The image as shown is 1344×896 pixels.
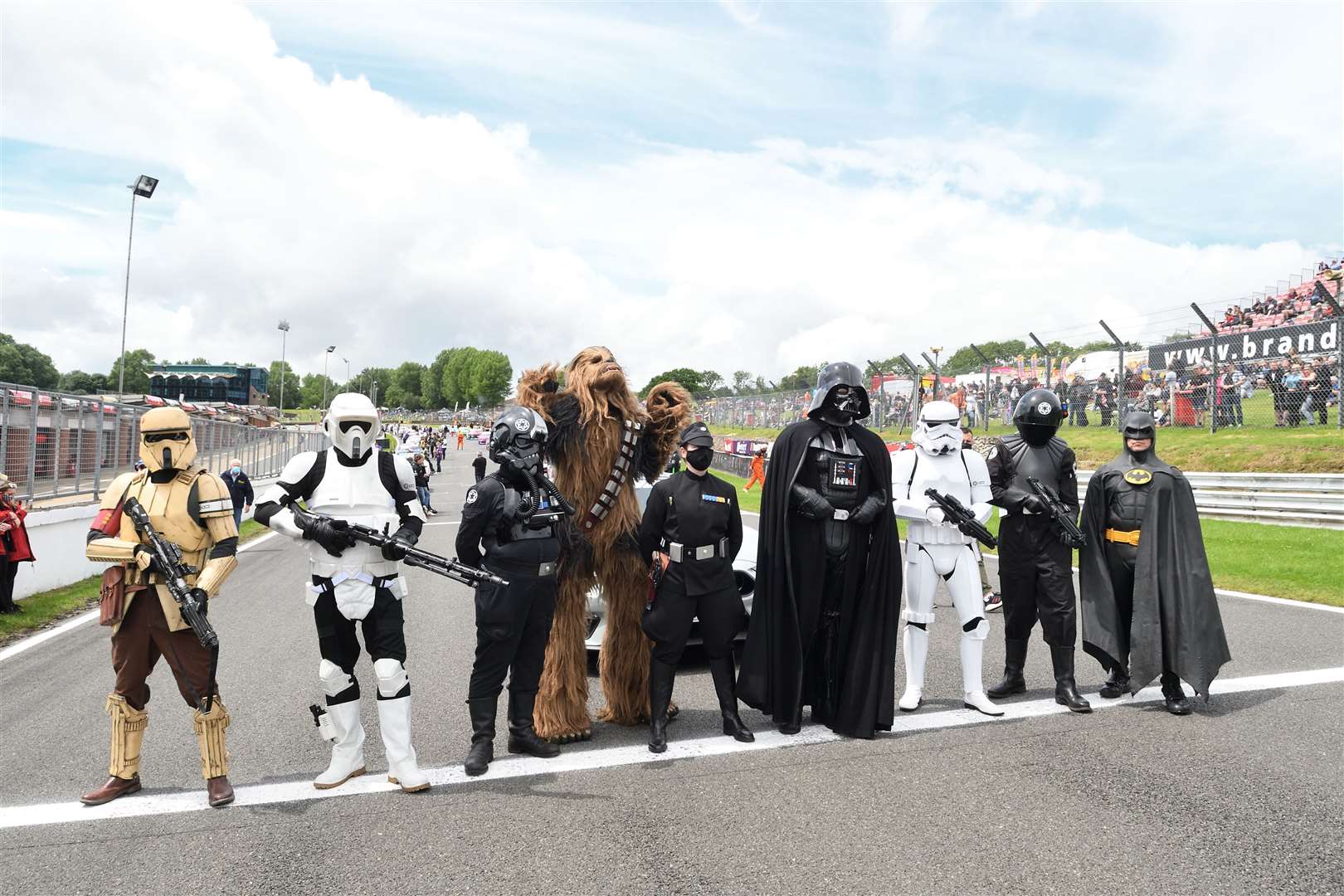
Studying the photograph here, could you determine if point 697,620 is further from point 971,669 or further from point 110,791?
point 110,791

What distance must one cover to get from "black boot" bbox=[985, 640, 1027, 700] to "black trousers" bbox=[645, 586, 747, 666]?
214 centimetres

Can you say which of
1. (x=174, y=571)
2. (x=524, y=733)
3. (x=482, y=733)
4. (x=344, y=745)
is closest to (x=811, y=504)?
(x=524, y=733)

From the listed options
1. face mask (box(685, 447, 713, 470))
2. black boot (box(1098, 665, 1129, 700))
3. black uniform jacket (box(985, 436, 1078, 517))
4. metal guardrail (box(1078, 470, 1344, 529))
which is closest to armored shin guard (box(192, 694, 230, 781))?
face mask (box(685, 447, 713, 470))

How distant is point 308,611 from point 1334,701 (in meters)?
8.94

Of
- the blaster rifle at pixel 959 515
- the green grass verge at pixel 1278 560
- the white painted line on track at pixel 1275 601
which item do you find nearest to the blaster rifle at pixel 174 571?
the blaster rifle at pixel 959 515

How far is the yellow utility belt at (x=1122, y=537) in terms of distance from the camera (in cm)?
586

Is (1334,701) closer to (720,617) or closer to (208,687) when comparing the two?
(720,617)

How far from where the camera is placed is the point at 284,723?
5.30 m

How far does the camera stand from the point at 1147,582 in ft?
18.8

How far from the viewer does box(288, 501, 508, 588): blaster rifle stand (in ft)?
13.8

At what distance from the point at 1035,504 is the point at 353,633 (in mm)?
4343

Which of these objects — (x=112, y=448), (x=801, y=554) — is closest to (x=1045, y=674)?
(x=801, y=554)

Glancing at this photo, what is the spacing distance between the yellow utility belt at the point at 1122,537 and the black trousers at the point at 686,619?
2.83 m

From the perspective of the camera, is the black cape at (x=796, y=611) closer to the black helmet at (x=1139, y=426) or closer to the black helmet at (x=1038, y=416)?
the black helmet at (x=1038, y=416)
